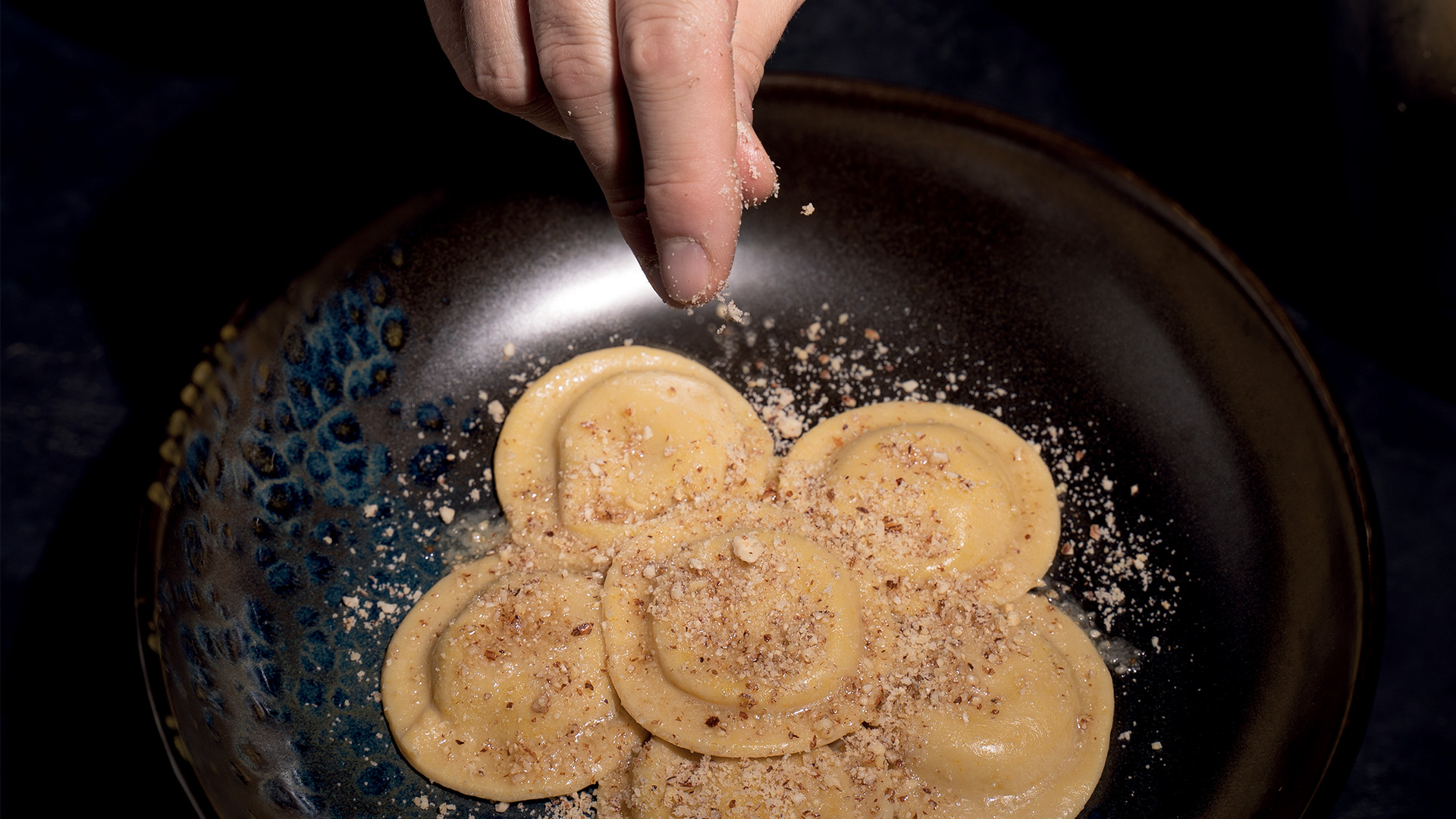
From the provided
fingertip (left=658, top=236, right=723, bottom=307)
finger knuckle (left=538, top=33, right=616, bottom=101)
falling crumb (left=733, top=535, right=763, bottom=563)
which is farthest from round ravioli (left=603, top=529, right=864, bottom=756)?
finger knuckle (left=538, top=33, right=616, bottom=101)

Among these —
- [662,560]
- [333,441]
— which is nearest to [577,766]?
[662,560]

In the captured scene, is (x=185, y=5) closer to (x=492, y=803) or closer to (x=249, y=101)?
(x=249, y=101)

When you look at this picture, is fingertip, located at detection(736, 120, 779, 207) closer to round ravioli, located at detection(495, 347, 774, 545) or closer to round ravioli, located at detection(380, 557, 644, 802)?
round ravioli, located at detection(495, 347, 774, 545)

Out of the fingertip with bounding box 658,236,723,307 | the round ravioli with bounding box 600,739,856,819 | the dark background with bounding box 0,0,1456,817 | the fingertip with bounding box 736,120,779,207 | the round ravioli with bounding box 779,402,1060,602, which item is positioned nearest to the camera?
the fingertip with bounding box 658,236,723,307

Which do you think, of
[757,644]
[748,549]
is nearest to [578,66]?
[748,549]

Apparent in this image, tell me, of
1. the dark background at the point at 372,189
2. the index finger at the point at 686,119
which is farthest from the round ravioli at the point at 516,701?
the index finger at the point at 686,119

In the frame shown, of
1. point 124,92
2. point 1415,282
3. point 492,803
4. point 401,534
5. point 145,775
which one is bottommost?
point 145,775
